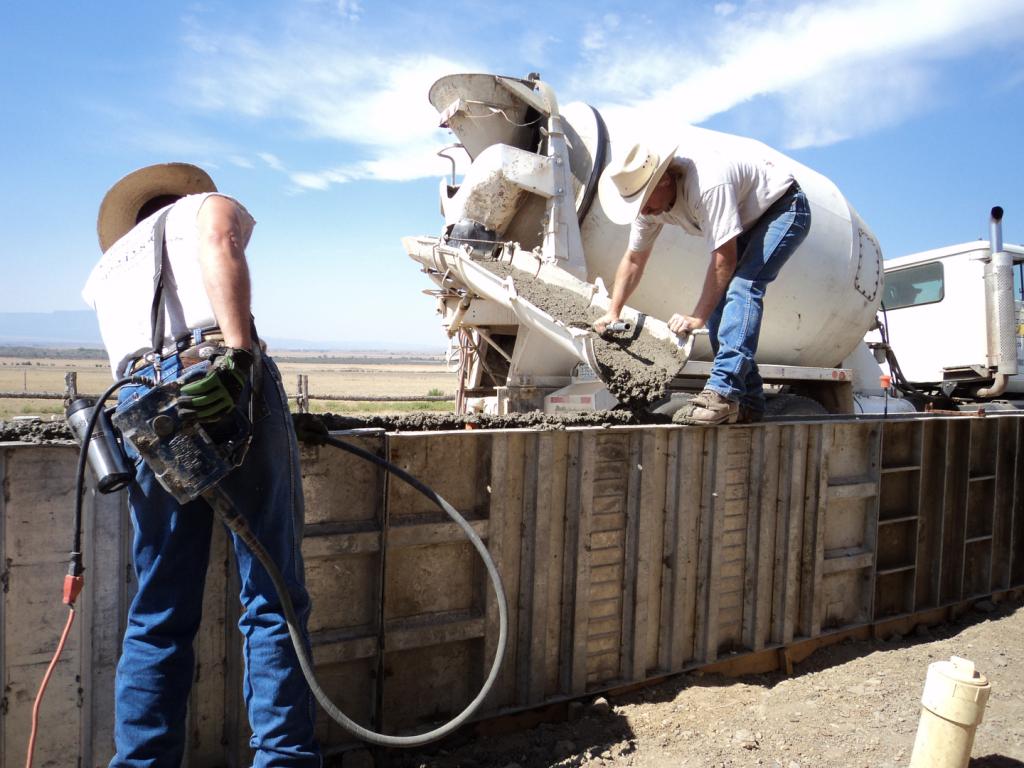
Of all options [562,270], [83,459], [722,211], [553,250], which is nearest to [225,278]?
[83,459]

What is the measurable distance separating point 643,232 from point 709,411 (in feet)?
4.23

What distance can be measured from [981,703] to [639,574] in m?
1.57

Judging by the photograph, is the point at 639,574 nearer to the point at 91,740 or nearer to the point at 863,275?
the point at 91,740

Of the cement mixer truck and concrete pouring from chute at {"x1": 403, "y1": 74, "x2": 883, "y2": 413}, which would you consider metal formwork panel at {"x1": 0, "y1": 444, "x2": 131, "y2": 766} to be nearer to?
the cement mixer truck

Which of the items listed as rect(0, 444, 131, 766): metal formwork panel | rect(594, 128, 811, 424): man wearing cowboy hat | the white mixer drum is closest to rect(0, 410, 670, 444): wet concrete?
rect(594, 128, 811, 424): man wearing cowboy hat

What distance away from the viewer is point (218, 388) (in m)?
2.20

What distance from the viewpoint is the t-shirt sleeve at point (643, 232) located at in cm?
458

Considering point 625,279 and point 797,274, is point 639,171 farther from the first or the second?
point 797,274

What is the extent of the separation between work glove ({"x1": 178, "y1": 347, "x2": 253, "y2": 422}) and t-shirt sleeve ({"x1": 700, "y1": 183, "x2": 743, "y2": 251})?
2836 mm

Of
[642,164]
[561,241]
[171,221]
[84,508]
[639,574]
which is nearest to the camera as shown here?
[171,221]

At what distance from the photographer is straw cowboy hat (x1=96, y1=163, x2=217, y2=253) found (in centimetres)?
288

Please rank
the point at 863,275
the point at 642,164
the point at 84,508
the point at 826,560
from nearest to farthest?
the point at 84,508 → the point at 642,164 → the point at 826,560 → the point at 863,275

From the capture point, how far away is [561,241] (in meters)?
6.34

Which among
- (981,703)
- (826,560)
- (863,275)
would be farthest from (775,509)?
(863,275)
